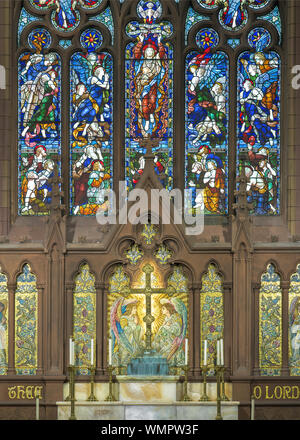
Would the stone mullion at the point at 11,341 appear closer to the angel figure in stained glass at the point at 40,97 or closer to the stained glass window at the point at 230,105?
the angel figure in stained glass at the point at 40,97

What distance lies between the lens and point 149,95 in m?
22.4

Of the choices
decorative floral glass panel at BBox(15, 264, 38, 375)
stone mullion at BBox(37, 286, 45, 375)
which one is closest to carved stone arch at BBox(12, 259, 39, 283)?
stone mullion at BBox(37, 286, 45, 375)

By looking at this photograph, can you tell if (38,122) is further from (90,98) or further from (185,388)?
(185,388)

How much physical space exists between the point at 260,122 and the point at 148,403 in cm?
571

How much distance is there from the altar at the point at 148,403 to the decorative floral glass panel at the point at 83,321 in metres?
0.53

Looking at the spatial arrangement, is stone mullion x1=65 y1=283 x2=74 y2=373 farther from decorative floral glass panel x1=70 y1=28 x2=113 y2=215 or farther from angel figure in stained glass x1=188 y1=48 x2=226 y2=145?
angel figure in stained glass x1=188 y1=48 x2=226 y2=145

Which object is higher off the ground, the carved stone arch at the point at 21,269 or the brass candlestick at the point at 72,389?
the carved stone arch at the point at 21,269

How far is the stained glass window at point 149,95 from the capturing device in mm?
22328

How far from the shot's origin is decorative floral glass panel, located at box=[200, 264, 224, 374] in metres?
21.2

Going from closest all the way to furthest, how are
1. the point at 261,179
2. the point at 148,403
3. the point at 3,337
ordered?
the point at 148,403, the point at 3,337, the point at 261,179

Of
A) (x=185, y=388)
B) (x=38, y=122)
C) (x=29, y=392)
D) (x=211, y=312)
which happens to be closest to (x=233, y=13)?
(x=38, y=122)

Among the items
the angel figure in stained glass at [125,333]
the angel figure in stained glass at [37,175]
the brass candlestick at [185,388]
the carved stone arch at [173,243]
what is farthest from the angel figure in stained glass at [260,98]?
the brass candlestick at [185,388]

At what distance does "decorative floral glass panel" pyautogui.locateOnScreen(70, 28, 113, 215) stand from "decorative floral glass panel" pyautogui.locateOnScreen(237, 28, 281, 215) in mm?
2468
